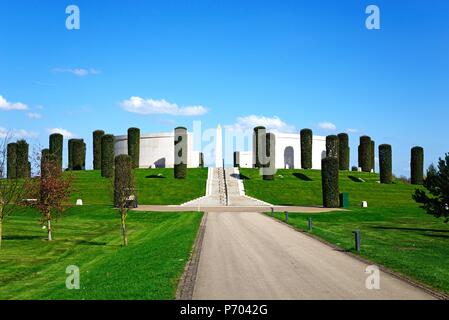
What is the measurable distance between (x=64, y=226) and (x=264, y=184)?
116 ft

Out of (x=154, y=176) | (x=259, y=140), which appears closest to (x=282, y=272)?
(x=154, y=176)

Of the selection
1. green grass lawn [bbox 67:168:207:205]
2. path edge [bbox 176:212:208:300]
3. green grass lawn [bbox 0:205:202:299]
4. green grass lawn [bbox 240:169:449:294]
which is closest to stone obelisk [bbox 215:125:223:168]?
green grass lawn [bbox 240:169:449:294]

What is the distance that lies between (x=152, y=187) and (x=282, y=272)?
50.4 m

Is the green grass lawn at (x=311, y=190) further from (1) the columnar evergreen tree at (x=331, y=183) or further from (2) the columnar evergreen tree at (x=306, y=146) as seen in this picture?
(1) the columnar evergreen tree at (x=331, y=183)

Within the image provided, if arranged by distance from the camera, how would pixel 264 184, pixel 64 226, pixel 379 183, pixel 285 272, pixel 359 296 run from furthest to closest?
pixel 379 183, pixel 264 184, pixel 64 226, pixel 285 272, pixel 359 296

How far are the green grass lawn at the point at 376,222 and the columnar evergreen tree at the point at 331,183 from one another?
217 cm

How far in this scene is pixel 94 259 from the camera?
2261 cm

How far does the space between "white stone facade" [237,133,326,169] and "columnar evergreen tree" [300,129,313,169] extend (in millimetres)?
15516

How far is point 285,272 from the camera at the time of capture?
1526 cm

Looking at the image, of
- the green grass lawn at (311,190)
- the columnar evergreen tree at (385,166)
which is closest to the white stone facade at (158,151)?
the green grass lawn at (311,190)

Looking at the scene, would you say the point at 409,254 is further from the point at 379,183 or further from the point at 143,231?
the point at 379,183

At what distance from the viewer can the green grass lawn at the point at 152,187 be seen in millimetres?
Answer: 57844

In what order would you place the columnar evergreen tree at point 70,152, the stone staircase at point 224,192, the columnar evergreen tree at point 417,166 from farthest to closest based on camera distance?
the columnar evergreen tree at point 70,152 → the columnar evergreen tree at point 417,166 → the stone staircase at point 224,192
